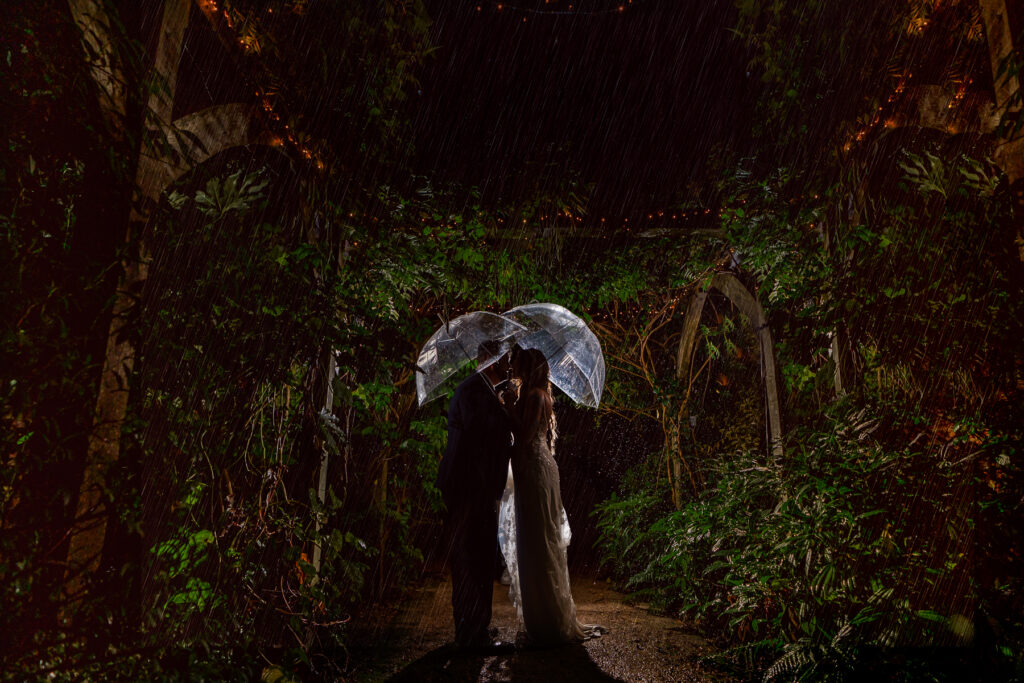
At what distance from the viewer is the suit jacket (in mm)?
4883

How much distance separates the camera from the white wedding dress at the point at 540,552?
15.9 feet

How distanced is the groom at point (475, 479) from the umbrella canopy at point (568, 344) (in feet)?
2.96

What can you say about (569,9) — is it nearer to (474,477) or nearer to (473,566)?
(474,477)

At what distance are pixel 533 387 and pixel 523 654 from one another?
2.02 m

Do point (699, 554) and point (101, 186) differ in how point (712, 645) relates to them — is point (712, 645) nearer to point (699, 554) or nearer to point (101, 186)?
point (699, 554)

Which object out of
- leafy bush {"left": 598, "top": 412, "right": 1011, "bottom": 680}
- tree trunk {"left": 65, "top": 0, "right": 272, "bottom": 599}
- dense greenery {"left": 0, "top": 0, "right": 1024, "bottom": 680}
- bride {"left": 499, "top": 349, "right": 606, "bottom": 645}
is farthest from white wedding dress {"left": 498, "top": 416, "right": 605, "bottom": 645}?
tree trunk {"left": 65, "top": 0, "right": 272, "bottom": 599}

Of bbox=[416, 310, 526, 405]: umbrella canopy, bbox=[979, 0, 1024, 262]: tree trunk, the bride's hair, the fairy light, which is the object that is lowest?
the bride's hair

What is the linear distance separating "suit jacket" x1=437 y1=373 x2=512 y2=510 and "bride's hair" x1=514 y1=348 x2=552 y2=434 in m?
0.29

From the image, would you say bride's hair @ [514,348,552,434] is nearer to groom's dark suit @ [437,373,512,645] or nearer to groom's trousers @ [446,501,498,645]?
groom's dark suit @ [437,373,512,645]

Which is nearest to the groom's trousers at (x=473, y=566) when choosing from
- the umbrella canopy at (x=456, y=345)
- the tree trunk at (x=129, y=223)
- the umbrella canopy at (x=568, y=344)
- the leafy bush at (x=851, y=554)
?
the umbrella canopy at (x=456, y=345)

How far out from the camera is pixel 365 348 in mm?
3494

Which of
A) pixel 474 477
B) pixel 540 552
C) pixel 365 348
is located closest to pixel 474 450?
pixel 474 477

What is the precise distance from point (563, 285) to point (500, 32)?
3.42m

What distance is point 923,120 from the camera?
4.41 m
